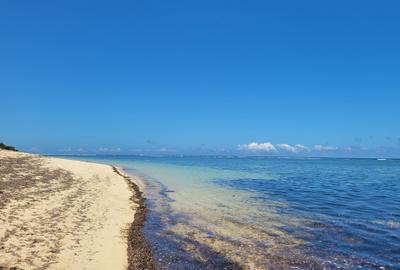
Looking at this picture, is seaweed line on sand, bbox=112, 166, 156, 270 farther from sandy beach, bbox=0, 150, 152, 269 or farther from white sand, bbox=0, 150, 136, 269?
white sand, bbox=0, 150, 136, 269

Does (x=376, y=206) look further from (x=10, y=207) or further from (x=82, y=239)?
(x=10, y=207)

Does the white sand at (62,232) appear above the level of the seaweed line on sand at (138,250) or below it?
above

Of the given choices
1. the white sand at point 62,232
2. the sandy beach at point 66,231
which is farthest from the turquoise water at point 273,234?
the white sand at point 62,232

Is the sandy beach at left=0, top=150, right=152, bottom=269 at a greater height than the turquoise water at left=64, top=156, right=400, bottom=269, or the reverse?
the sandy beach at left=0, top=150, right=152, bottom=269

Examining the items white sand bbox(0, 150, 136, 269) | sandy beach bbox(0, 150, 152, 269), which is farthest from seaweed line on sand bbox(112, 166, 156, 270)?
white sand bbox(0, 150, 136, 269)

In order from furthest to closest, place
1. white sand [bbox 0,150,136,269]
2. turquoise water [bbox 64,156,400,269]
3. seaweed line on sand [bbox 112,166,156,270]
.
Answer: turquoise water [bbox 64,156,400,269] < seaweed line on sand [bbox 112,166,156,270] < white sand [bbox 0,150,136,269]

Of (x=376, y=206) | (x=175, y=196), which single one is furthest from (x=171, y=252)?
(x=376, y=206)

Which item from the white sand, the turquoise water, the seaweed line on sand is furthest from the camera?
the turquoise water

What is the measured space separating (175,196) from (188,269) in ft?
50.9

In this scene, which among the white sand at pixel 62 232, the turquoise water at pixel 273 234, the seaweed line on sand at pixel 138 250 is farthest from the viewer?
the turquoise water at pixel 273 234

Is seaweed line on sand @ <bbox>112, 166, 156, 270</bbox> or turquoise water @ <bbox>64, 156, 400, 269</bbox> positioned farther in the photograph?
turquoise water @ <bbox>64, 156, 400, 269</bbox>

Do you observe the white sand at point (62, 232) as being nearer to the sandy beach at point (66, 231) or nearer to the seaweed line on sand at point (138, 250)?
the sandy beach at point (66, 231)

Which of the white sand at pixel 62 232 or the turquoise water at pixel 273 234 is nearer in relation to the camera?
the white sand at pixel 62 232

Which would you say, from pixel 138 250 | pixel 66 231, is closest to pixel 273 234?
pixel 138 250
